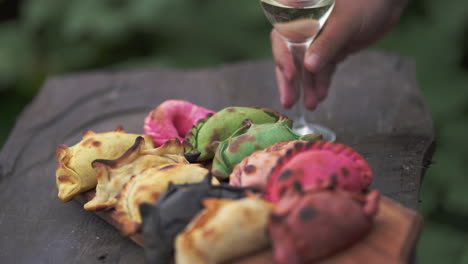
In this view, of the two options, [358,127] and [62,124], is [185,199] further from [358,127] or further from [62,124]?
[62,124]

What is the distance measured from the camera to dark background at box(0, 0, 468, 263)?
170 cm

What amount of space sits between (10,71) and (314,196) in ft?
5.70

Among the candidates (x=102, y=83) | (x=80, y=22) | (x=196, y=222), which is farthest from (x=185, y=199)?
(x=80, y=22)

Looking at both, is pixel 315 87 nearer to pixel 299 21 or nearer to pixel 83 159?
pixel 299 21

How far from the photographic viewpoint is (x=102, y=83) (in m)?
1.61

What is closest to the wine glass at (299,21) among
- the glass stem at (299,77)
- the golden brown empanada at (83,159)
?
the glass stem at (299,77)

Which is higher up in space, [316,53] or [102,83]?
[316,53]

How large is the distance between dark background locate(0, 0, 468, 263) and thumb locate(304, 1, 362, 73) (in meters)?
0.59

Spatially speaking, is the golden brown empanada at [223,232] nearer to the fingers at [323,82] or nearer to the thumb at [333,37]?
the thumb at [333,37]

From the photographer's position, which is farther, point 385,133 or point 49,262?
point 385,133

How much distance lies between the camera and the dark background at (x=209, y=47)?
1704 millimetres

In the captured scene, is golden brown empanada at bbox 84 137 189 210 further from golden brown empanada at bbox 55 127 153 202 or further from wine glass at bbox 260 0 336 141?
wine glass at bbox 260 0 336 141

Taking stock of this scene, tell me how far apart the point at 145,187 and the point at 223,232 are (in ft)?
0.58

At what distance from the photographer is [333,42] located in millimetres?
1193
